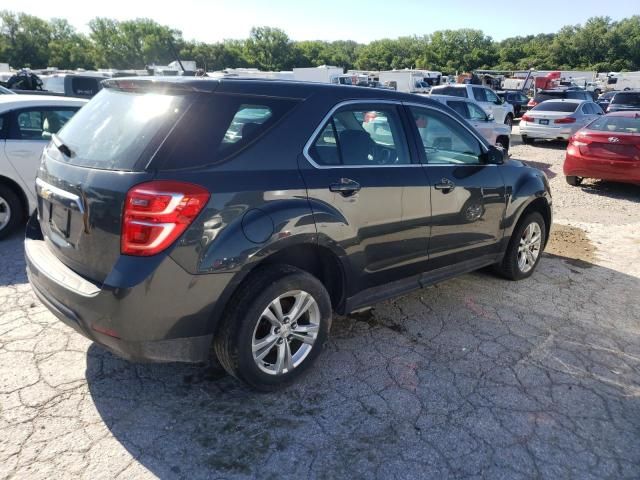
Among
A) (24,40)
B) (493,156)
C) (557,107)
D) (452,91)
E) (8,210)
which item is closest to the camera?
(493,156)

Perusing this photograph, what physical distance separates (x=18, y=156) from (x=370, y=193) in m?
4.34

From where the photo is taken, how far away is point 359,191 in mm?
3150

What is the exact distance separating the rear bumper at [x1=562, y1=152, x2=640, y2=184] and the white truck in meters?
24.9

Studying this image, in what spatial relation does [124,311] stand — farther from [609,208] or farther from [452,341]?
[609,208]

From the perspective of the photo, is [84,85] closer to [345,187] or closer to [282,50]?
[345,187]

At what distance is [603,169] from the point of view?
9109 millimetres

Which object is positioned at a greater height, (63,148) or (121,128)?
(121,128)

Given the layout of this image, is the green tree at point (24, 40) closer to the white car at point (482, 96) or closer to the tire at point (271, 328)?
the white car at point (482, 96)

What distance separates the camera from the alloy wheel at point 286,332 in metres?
2.89

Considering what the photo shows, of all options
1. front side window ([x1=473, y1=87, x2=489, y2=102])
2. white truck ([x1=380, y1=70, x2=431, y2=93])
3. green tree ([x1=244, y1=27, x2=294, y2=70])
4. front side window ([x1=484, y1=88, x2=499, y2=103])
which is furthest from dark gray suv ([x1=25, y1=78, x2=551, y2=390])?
green tree ([x1=244, y1=27, x2=294, y2=70])

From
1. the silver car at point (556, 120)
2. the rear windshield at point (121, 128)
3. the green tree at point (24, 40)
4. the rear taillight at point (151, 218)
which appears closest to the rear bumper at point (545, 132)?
the silver car at point (556, 120)

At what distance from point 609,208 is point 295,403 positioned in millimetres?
7625

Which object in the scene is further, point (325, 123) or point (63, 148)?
point (325, 123)

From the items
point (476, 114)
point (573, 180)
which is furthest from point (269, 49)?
point (573, 180)
